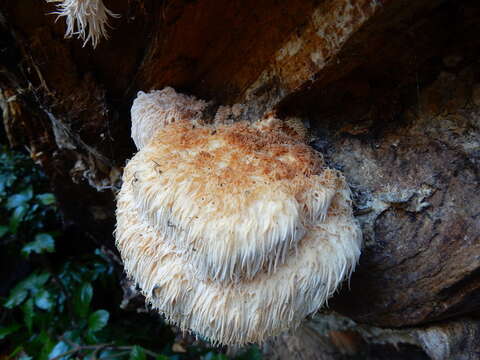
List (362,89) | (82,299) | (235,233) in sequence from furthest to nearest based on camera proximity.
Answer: (82,299) < (362,89) < (235,233)

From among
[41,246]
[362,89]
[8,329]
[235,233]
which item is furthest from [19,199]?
[362,89]

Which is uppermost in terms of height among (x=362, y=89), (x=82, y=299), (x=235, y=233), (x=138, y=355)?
(x=362, y=89)

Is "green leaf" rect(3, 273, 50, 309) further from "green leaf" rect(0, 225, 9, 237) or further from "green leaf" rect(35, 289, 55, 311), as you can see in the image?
"green leaf" rect(0, 225, 9, 237)

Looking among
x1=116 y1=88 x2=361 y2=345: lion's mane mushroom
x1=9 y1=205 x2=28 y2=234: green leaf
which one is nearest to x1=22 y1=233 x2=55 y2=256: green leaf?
x1=9 y1=205 x2=28 y2=234: green leaf

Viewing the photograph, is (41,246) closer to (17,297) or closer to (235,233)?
(17,297)

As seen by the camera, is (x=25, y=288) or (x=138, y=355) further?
(x=25, y=288)

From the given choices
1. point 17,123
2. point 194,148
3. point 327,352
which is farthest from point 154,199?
point 327,352

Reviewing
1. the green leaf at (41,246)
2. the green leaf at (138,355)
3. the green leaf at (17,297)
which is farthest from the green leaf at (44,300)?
the green leaf at (138,355)

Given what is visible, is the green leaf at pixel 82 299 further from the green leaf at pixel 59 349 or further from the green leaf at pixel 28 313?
the green leaf at pixel 28 313
